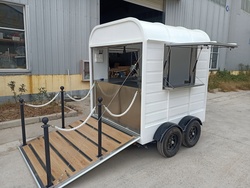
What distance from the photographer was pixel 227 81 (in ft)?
42.9

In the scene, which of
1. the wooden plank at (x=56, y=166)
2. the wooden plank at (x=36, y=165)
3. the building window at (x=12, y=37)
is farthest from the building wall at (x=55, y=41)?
the wooden plank at (x=56, y=166)

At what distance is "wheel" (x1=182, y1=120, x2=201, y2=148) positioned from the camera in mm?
3646

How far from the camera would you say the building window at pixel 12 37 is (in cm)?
573

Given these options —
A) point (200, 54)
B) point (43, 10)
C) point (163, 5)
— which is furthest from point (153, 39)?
point (163, 5)

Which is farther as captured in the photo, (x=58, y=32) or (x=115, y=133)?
(x=58, y=32)

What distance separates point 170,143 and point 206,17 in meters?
11.6

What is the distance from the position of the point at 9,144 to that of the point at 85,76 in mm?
4086

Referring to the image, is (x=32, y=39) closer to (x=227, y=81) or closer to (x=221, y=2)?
(x=227, y=81)

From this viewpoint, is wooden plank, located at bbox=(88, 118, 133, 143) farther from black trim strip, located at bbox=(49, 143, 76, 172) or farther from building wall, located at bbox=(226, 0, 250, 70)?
building wall, located at bbox=(226, 0, 250, 70)

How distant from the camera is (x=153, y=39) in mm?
2943

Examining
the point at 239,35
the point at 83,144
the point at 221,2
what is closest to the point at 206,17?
the point at 221,2

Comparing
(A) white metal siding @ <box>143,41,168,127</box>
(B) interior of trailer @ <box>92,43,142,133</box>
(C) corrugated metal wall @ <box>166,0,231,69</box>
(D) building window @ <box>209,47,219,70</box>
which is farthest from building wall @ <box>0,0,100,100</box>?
(D) building window @ <box>209,47,219,70</box>

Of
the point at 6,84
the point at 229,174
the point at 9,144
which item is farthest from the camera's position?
the point at 6,84

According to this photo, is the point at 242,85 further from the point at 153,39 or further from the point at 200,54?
the point at 153,39
